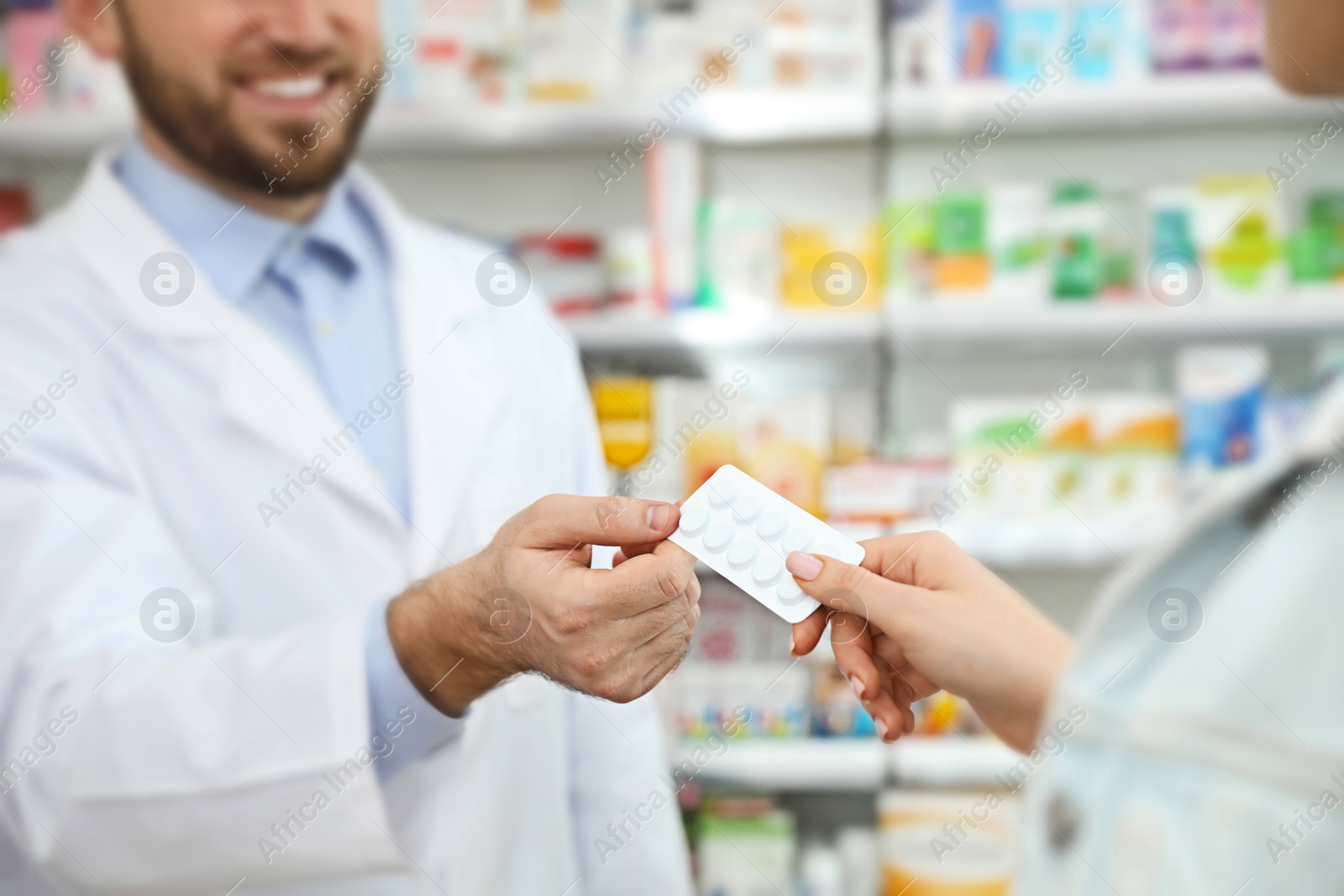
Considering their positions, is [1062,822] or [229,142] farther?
[229,142]

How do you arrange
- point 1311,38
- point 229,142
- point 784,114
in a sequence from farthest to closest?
point 784,114
point 229,142
point 1311,38

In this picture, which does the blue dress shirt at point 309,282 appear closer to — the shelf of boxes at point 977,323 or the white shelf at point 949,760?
the shelf of boxes at point 977,323

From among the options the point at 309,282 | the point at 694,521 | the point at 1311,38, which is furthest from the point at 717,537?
the point at 309,282

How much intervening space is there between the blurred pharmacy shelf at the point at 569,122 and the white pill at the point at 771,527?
3.81ft

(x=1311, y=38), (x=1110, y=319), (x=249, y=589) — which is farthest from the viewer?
(x=1110, y=319)

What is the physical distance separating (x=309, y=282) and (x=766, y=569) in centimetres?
77

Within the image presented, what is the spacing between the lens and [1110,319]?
1.75 metres

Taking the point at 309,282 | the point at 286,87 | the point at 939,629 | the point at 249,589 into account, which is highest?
the point at 286,87

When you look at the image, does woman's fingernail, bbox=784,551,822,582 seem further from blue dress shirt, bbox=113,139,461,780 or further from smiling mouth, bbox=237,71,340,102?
smiling mouth, bbox=237,71,340,102

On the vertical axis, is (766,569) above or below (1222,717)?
below

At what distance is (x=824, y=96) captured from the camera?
1812 millimetres

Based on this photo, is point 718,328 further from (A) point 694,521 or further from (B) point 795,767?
(A) point 694,521

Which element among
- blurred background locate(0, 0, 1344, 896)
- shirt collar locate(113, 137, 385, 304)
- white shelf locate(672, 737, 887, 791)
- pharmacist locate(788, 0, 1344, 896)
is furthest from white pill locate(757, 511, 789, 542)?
white shelf locate(672, 737, 887, 791)

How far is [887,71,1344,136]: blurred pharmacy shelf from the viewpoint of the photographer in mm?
1775
